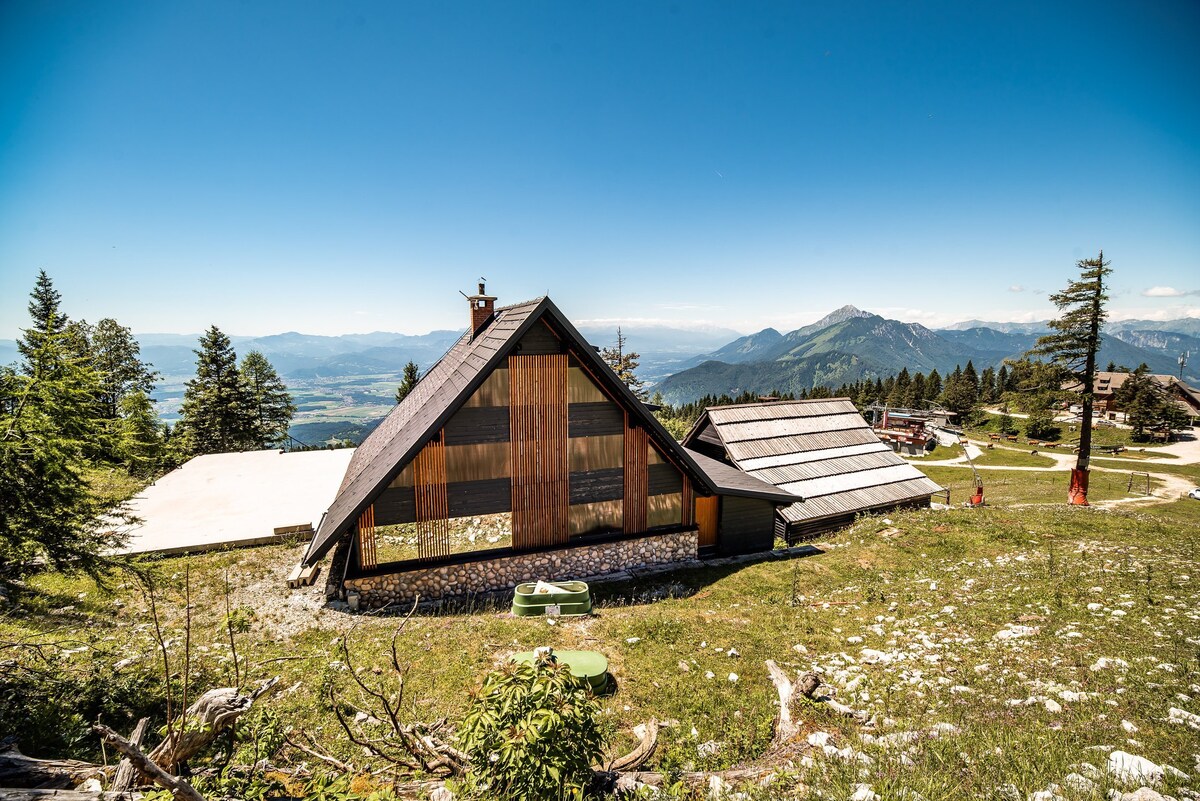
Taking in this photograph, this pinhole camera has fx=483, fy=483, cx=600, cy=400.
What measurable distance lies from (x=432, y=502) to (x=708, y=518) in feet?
30.2

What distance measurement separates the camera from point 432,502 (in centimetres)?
1269

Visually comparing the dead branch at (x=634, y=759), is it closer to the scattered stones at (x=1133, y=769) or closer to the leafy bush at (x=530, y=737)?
the leafy bush at (x=530, y=737)

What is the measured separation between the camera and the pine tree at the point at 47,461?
642 cm

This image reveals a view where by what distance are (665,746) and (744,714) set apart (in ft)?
4.78

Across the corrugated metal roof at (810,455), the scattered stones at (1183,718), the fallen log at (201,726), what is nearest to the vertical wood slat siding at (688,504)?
the corrugated metal roof at (810,455)

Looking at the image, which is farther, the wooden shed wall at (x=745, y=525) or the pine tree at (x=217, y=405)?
the pine tree at (x=217, y=405)

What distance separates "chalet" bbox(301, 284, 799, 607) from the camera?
1236 centimetres

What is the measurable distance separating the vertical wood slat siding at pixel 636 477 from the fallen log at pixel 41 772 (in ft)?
38.2

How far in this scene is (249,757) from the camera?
5.49 metres

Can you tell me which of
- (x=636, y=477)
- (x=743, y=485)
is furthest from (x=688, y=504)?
(x=743, y=485)

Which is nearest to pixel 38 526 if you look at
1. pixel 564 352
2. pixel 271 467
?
pixel 564 352

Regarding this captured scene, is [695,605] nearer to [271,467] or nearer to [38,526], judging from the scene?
[38,526]

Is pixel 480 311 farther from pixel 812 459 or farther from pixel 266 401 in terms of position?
pixel 266 401

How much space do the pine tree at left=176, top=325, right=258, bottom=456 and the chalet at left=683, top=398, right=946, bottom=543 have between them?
38.2m
